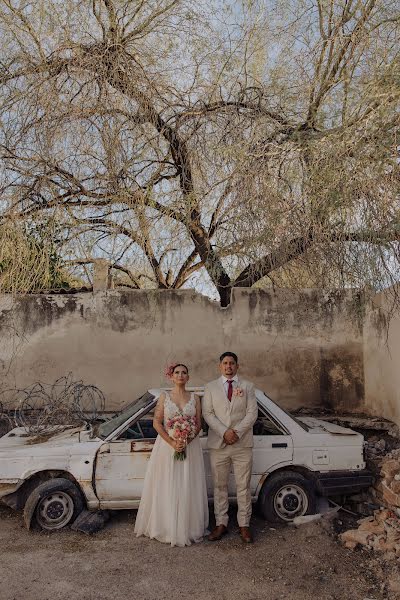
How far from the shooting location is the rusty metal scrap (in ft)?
28.5

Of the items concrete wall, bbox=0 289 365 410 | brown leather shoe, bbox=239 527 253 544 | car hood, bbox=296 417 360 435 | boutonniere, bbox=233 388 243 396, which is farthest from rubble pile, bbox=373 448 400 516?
concrete wall, bbox=0 289 365 410

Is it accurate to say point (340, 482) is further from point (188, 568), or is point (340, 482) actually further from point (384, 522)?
point (188, 568)

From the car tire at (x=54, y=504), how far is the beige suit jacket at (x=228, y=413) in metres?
1.53

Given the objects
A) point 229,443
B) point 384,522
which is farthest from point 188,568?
point 384,522

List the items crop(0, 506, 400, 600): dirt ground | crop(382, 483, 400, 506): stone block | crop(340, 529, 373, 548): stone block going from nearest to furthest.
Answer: crop(0, 506, 400, 600): dirt ground < crop(340, 529, 373, 548): stone block < crop(382, 483, 400, 506): stone block

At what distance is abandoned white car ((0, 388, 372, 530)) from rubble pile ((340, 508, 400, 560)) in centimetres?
57

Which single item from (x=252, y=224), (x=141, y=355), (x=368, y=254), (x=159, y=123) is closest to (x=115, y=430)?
(x=252, y=224)

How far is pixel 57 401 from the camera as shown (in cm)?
864

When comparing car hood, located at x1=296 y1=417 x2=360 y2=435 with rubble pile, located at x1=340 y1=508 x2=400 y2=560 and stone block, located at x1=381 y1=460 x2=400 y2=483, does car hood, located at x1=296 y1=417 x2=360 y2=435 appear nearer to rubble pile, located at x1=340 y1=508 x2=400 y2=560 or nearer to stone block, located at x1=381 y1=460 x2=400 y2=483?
stone block, located at x1=381 y1=460 x2=400 y2=483

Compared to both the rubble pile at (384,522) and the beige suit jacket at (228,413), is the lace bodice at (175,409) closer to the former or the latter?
the beige suit jacket at (228,413)

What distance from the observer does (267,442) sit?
19.0ft

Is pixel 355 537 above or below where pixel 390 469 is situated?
below

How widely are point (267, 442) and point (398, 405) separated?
12.2 ft

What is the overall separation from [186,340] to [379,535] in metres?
5.39
